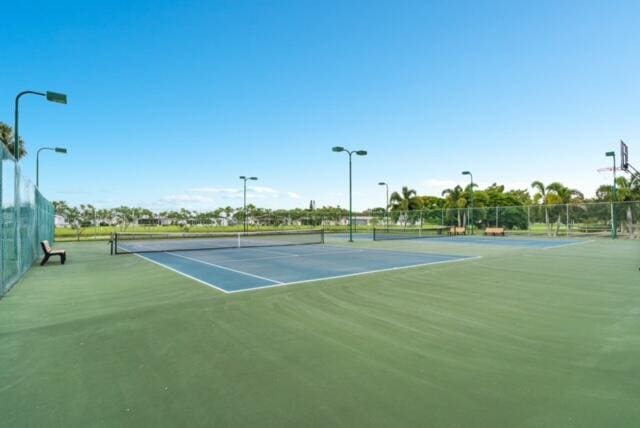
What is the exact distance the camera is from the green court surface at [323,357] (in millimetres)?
2396

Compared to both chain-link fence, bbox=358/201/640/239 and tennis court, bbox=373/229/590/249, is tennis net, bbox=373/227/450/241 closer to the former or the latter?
tennis court, bbox=373/229/590/249

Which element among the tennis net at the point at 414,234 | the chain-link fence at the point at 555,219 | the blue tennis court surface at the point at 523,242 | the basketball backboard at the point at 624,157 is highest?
the basketball backboard at the point at 624,157

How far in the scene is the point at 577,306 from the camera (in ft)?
17.5

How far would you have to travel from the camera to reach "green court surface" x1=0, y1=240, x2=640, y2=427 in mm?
2396

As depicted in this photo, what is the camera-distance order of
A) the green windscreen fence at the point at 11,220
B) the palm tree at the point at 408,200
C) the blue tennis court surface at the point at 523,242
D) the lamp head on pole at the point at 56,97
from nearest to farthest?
the green windscreen fence at the point at 11,220, the lamp head on pole at the point at 56,97, the blue tennis court surface at the point at 523,242, the palm tree at the point at 408,200

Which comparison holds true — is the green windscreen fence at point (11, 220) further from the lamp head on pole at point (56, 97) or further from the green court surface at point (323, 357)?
the lamp head on pole at point (56, 97)

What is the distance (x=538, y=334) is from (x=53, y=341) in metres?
5.96

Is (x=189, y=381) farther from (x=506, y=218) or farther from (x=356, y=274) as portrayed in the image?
(x=506, y=218)

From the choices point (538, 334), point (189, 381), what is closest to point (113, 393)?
point (189, 381)

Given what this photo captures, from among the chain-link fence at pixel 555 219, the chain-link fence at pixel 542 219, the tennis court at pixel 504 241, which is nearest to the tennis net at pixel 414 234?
the tennis court at pixel 504 241

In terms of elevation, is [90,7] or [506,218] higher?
[90,7]

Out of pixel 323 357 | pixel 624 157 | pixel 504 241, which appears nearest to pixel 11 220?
pixel 323 357

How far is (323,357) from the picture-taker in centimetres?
338

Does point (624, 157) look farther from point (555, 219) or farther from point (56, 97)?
point (56, 97)
